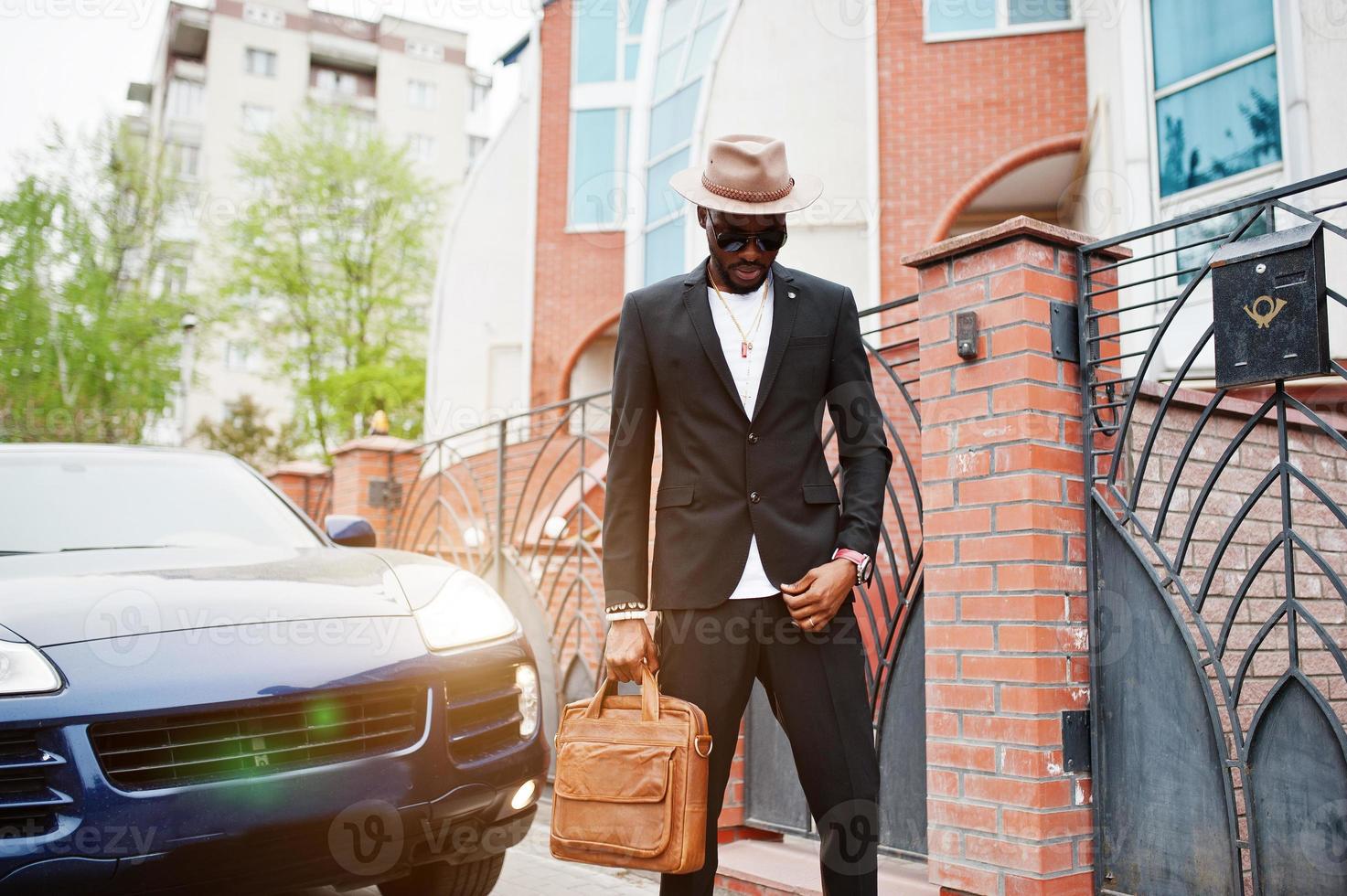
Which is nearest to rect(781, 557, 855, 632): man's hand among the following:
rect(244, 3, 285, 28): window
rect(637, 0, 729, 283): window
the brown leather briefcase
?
the brown leather briefcase

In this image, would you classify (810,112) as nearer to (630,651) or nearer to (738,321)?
(738,321)

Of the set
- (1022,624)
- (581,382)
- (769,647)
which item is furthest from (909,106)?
(769,647)

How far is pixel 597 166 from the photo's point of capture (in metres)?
16.4

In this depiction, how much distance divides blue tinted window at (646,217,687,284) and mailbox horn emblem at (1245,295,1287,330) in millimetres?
9933

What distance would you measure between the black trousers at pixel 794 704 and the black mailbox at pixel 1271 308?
128cm

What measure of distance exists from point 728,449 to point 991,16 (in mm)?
9409

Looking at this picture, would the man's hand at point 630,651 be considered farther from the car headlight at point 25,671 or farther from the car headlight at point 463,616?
the car headlight at point 25,671

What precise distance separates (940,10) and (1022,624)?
9007 mm

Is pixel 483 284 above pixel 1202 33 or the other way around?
above

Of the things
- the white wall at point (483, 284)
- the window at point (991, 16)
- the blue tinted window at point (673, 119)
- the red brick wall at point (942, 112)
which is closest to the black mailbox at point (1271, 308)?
the red brick wall at point (942, 112)

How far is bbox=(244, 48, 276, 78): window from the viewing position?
4222 cm

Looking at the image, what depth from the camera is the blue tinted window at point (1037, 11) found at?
1011 centimetres

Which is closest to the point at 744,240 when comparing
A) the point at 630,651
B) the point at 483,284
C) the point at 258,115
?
the point at 630,651

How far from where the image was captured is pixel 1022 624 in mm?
2883
